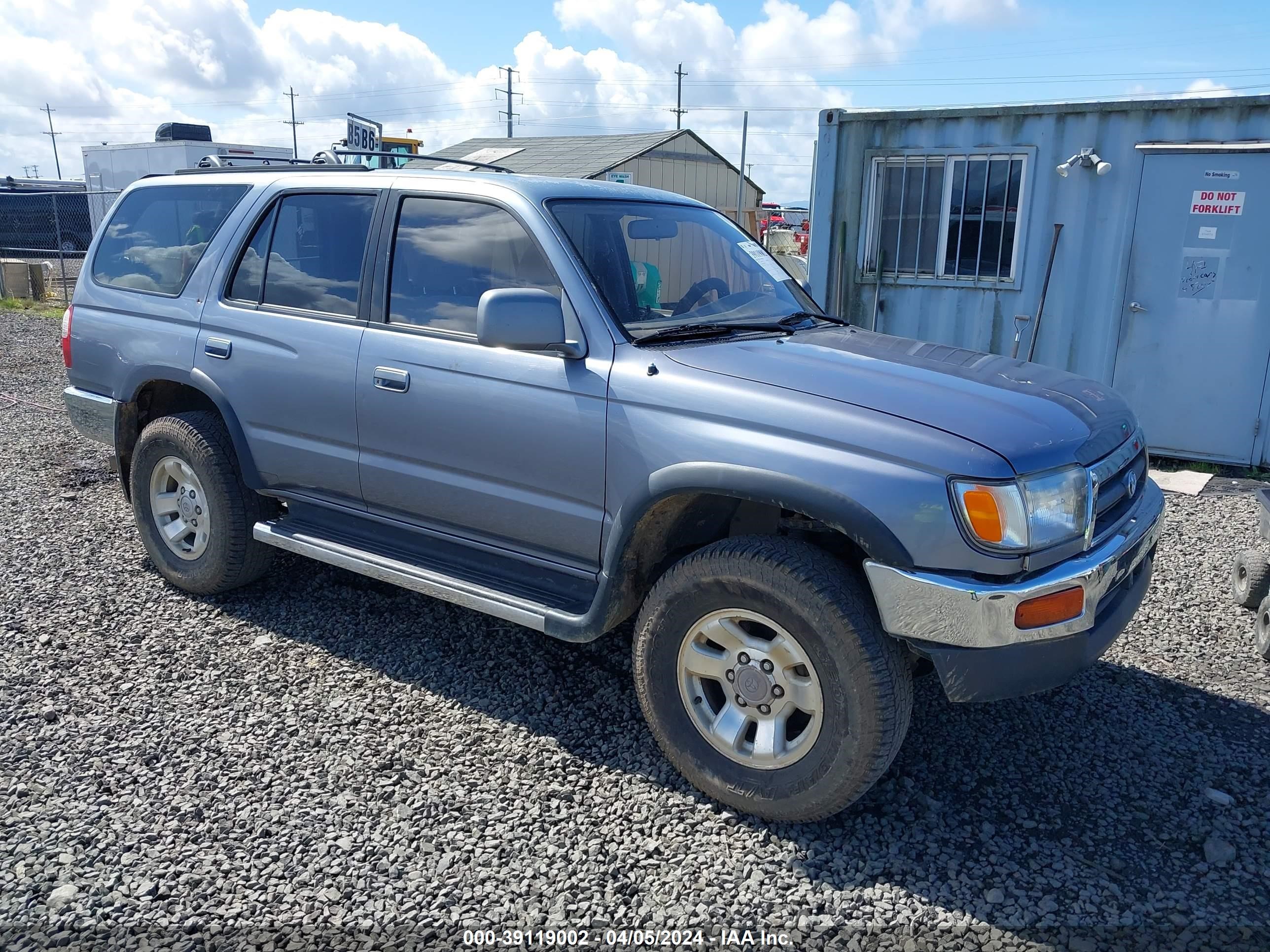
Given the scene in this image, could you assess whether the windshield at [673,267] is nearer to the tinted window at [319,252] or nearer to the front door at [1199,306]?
the tinted window at [319,252]

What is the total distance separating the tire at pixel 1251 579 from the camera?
15.6 feet

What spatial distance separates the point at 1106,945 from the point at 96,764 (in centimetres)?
322

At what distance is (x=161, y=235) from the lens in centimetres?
488

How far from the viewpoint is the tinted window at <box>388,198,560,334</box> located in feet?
12.1

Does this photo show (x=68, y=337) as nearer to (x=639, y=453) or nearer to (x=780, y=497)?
(x=639, y=453)

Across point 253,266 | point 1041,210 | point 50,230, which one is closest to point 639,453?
point 253,266

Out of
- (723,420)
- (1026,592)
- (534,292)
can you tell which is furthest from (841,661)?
(534,292)

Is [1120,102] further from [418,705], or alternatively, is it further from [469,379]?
[418,705]

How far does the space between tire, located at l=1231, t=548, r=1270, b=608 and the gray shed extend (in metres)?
20.1

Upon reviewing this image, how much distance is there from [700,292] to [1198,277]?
5658 mm

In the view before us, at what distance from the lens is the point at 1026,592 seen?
276 centimetres

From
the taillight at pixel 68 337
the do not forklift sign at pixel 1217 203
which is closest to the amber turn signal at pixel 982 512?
the taillight at pixel 68 337

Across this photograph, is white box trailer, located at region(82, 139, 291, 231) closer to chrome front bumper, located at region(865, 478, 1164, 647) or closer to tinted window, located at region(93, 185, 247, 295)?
tinted window, located at region(93, 185, 247, 295)

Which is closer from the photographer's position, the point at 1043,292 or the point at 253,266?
the point at 253,266
